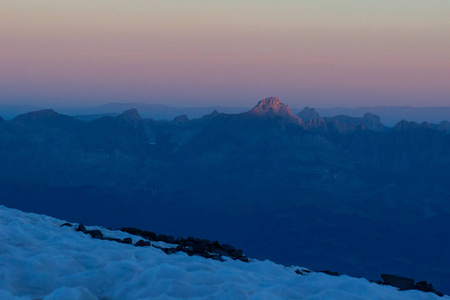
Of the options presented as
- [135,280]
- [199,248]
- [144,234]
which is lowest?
[144,234]

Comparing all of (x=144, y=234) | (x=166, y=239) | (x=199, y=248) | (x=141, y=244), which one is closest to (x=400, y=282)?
(x=199, y=248)

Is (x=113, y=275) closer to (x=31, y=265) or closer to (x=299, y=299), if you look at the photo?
(x=31, y=265)

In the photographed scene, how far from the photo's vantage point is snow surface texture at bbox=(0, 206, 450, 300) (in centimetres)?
1033

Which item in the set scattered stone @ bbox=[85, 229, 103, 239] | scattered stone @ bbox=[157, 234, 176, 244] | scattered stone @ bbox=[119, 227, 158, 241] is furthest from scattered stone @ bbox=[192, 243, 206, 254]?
scattered stone @ bbox=[85, 229, 103, 239]

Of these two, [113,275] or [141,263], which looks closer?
[113,275]

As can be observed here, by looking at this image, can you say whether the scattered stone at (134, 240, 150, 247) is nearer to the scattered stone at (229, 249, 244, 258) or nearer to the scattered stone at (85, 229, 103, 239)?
the scattered stone at (85, 229, 103, 239)

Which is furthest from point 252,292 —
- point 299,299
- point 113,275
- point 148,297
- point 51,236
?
point 51,236

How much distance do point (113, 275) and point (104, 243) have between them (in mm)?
4269

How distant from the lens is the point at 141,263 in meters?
12.3

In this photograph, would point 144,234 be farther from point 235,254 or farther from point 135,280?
point 135,280

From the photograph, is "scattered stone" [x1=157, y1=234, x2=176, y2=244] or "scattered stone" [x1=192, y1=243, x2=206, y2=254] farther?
"scattered stone" [x1=157, y1=234, x2=176, y2=244]

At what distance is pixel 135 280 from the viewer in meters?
10.9

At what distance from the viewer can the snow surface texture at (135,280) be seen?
1033cm

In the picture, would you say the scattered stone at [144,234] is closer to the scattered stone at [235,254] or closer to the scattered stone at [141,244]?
the scattered stone at [141,244]
